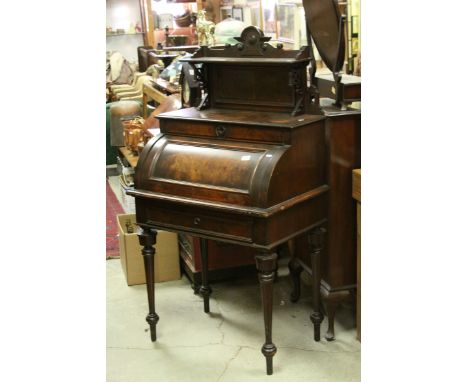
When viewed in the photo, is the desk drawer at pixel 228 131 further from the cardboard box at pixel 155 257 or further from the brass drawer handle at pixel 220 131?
the cardboard box at pixel 155 257

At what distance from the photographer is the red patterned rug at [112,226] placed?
4.59 metres

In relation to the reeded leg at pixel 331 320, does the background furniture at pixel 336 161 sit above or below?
above

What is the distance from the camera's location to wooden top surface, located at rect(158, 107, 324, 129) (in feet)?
Answer: 9.25

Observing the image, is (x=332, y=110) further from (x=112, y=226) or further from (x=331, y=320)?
(x=112, y=226)

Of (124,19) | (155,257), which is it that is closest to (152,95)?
(155,257)

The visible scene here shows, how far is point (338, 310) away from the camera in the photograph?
3576 mm

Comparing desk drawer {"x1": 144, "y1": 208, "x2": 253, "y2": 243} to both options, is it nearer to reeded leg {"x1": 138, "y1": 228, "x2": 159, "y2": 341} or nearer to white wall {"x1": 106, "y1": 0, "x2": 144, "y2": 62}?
reeded leg {"x1": 138, "y1": 228, "x2": 159, "y2": 341}

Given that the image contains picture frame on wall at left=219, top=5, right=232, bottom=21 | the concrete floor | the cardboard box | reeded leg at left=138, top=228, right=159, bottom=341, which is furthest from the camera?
picture frame on wall at left=219, top=5, right=232, bottom=21

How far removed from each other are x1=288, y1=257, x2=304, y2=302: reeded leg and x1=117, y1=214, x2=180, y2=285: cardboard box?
74cm

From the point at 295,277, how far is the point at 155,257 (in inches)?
33.9

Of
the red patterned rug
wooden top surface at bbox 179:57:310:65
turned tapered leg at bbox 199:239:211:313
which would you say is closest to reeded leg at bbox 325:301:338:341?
turned tapered leg at bbox 199:239:211:313

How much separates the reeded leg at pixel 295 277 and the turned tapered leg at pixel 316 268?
0.41 m

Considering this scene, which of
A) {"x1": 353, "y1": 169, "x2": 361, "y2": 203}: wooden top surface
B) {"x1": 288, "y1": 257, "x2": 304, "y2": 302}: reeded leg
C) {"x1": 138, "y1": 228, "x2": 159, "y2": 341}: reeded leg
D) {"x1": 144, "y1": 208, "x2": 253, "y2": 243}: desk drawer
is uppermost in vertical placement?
{"x1": 353, "y1": 169, "x2": 361, "y2": 203}: wooden top surface

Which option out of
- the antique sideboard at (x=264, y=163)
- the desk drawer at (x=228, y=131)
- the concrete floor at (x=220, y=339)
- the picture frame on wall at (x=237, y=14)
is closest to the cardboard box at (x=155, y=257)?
the concrete floor at (x=220, y=339)
